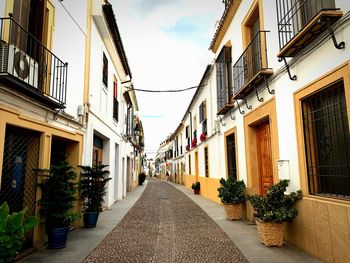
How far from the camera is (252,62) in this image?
24.0 ft

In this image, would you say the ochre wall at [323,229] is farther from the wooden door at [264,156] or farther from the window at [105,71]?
the window at [105,71]

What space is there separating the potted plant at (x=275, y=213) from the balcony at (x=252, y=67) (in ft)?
8.28

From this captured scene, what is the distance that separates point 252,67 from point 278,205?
143 inches

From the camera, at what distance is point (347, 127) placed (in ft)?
13.3

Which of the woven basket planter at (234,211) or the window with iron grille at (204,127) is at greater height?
the window with iron grille at (204,127)

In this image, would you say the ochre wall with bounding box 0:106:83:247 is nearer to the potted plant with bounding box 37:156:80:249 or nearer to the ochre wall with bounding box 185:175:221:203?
the potted plant with bounding box 37:156:80:249

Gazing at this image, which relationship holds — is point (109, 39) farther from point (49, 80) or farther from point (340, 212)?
point (340, 212)

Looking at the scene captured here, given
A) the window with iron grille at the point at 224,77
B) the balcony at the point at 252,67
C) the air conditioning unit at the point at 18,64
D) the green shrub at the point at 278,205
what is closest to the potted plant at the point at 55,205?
the air conditioning unit at the point at 18,64

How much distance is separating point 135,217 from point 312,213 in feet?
18.1

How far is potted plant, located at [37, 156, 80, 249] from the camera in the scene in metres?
5.18

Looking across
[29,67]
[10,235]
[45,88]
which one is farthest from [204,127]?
[10,235]

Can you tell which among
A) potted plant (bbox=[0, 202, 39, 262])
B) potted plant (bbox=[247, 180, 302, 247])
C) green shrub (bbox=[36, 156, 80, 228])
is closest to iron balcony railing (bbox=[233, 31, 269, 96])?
potted plant (bbox=[247, 180, 302, 247])

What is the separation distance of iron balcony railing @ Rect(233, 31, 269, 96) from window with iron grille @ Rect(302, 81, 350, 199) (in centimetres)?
187

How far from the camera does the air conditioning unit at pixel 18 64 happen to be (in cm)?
411
